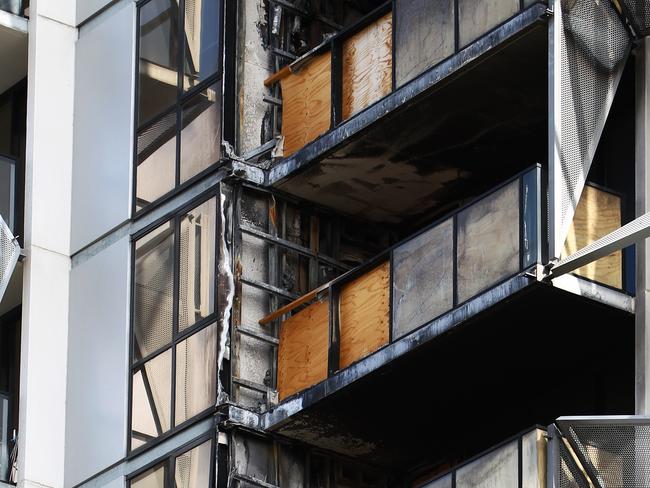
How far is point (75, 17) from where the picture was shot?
32844 millimetres

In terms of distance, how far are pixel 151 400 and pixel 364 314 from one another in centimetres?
315

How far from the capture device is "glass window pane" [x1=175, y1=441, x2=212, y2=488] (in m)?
27.8

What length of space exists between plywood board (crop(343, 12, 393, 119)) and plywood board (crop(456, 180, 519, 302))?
2732mm

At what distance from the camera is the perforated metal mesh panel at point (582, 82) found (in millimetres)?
25203

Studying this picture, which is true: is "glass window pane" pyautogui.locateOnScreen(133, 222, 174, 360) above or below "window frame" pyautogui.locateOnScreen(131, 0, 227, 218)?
below

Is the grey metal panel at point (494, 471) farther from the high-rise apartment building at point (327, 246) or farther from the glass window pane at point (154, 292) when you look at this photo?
the glass window pane at point (154, 292)

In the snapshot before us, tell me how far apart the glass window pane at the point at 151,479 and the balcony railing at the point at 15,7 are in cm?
745

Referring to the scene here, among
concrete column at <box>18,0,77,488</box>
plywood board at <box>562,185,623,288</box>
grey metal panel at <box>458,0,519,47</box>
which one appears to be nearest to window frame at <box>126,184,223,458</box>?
concrete column at <box>18,0,77,488</box>

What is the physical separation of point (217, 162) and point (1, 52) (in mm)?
5558

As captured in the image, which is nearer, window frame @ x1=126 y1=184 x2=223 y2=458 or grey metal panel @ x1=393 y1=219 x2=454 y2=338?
grey metal panel @ x1=393 y1=219 x2=454 y2=338

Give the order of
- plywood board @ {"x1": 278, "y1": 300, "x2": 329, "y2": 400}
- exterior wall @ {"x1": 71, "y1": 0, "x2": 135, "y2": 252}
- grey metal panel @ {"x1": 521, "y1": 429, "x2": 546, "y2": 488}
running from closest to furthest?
grey metal panel @ {"x1": 521, "y1": 429, "x2": 546, "y2": 488} < plywood board @ {"x1": 278, "y1": 300, "x2": 329, "y2": 400} < exterior wall @ {"x1": 71, "y1": 0, "x2": 135, "y2": 252}

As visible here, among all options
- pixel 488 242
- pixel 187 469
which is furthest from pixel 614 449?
pixel 187 469

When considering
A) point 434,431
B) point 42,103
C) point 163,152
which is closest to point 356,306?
point 434,431

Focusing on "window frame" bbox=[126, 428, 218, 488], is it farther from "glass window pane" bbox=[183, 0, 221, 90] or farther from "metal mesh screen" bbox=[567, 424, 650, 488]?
"metal mesh screen" bbox=[567, 424, 650, 488]
